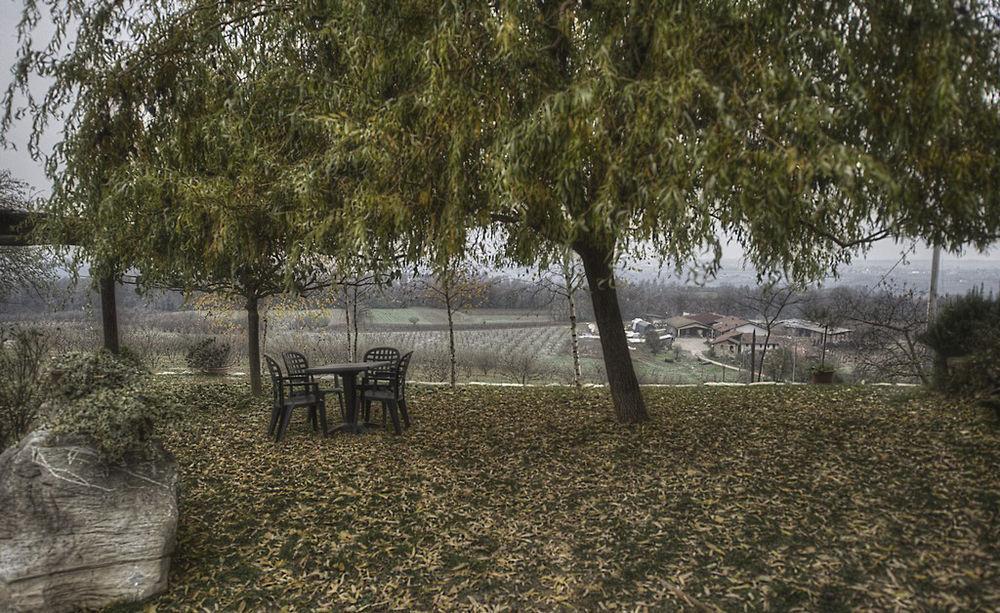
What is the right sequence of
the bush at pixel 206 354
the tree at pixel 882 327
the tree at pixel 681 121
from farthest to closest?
1. the bush at pixel 206 354
2. the tree at pixel 882 327
3. the tree at pixel 681 121

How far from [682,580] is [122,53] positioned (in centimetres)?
686

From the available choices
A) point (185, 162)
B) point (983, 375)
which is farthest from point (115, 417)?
point (983, 375)

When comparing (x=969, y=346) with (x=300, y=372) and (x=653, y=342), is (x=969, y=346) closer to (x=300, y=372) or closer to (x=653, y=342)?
(x=300, y=372)

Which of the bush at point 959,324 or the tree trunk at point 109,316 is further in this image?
the tree trunk at point 109,316

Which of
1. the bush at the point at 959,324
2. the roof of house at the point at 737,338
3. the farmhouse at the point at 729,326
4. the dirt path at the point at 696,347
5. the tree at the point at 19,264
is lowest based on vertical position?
the dirt path at the point at 696,347

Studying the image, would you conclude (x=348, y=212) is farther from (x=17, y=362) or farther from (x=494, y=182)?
(x=17, y=362)

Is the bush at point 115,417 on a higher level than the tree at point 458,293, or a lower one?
lower

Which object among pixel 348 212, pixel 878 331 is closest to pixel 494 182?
pixel 348 212

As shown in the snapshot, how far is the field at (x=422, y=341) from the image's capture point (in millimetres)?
14734

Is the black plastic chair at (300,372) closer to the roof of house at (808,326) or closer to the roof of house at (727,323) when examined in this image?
the roof of house at (808,326)

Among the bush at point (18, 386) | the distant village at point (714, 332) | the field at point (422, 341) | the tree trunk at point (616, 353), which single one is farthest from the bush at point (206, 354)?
the tree trunk at point (616, 353)

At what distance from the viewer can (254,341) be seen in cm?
874

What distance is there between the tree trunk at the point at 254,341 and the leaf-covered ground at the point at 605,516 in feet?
8.13

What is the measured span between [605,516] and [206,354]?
451 inches
